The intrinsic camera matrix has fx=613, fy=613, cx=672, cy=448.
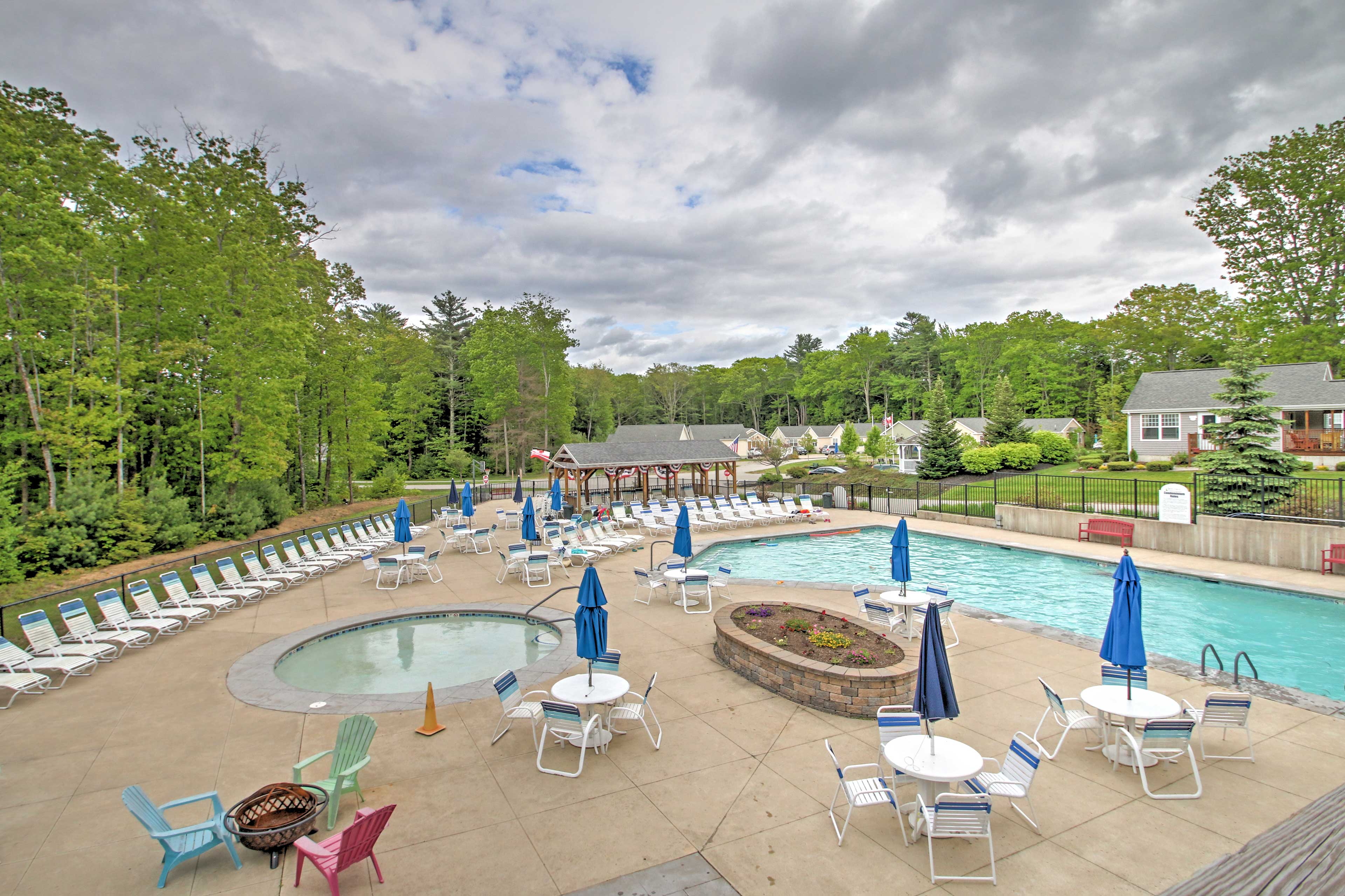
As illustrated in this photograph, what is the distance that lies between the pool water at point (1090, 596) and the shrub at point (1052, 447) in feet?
77.0

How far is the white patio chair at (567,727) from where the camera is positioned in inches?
241

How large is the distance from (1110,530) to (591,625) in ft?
58.1

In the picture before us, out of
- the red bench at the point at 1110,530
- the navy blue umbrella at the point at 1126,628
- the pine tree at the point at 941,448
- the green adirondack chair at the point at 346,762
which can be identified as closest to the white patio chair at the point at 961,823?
the navy blue umbrella at the point at 1126,628

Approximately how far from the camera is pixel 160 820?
4633 mm

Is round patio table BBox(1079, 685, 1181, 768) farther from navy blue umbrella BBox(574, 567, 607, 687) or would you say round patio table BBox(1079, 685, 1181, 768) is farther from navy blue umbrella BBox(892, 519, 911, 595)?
navy blue umbrella BBox(574, 567, 607, 687)

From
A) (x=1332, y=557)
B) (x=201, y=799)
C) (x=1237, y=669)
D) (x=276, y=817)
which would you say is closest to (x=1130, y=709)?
(x=1237, y=669)

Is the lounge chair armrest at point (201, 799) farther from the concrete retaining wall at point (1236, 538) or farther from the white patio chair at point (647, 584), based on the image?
the concrete retaining wall at point (1236, 538)

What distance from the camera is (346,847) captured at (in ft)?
13.9

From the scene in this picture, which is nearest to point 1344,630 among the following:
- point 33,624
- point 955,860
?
point 955,860

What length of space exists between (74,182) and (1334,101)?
5064cm

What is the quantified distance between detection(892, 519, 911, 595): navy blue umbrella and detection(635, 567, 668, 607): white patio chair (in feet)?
15.3

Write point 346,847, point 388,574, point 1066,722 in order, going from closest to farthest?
point 346,847, point 1066,722, point 388,574

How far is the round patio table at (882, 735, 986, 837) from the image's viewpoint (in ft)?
15.6

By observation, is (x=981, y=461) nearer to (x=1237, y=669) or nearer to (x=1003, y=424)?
(x=1003, y=424)
